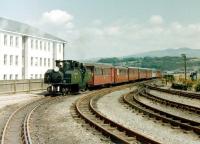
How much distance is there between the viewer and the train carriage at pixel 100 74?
3903 centimetres

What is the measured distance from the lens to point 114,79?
4912 cm

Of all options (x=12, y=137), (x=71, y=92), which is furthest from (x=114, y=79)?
(x=12, y=137)

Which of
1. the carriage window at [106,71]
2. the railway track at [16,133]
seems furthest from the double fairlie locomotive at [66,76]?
the railway track at [16,133]

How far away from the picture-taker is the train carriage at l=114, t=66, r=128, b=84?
5006 centimetres

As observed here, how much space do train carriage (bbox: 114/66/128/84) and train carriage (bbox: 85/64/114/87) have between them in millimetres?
2042

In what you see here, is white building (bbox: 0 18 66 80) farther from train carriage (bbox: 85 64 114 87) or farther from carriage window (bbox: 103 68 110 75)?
carriage window (bbox: 103 68 110 75)

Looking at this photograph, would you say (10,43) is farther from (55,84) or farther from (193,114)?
(193,114)

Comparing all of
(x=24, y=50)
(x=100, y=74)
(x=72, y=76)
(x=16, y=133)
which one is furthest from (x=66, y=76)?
(x=24, y=50)

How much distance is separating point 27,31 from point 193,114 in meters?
55.4

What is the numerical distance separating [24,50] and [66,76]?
37748 mm

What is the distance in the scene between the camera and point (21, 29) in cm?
7075

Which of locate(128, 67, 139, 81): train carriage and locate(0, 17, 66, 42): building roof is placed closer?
locate(128, 67, 139, 81): train carriage

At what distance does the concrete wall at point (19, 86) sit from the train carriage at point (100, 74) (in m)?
5.33

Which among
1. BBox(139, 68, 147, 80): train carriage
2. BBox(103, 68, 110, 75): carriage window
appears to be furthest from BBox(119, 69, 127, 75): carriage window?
BBox(139, 68, 147, 80): train carriage
